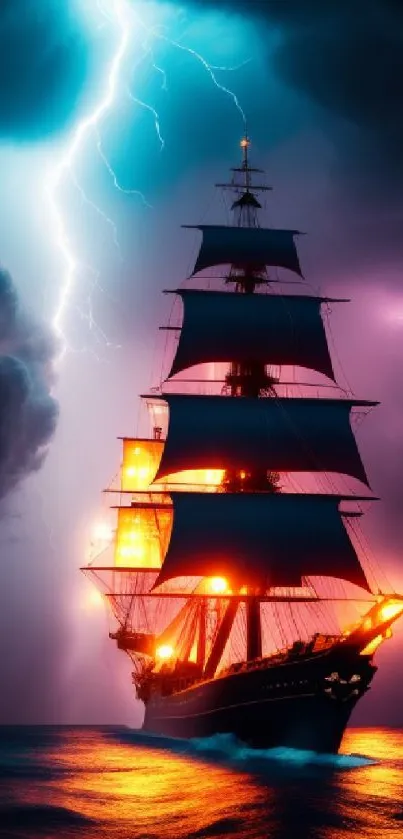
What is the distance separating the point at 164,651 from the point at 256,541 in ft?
50.9

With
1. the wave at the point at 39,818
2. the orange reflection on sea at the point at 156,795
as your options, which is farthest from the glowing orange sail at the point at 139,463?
the wave at the point at 39,818

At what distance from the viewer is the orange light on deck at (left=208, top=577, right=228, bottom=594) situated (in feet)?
176

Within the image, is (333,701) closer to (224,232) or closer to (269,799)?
(269,799)

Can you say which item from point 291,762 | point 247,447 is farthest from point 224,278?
point 291,762

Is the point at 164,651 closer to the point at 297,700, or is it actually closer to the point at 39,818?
the point at 297,700

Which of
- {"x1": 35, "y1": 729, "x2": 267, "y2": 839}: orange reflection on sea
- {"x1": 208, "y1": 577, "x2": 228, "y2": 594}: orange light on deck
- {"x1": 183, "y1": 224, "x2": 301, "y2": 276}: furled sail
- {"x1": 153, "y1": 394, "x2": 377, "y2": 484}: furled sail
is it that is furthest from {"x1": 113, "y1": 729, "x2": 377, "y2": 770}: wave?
{"x1": 183, "y1": 224, "x2": 301, "y2": 276}: furled sail

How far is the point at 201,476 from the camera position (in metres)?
59.0

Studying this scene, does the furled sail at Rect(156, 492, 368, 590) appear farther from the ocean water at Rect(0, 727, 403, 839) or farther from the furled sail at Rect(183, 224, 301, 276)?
the furled sail at Rect(183, 224, 301, 276)

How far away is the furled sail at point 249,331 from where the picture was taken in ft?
183

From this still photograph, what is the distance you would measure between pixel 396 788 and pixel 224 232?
1365 inches

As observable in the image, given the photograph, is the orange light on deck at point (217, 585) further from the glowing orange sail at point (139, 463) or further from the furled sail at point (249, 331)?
the furled sail at point (249, 331)

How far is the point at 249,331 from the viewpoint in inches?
2211

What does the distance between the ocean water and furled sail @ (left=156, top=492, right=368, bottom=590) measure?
8.74 m

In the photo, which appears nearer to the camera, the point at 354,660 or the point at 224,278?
the point at 354,660
